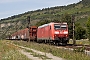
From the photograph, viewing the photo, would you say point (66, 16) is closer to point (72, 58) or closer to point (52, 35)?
point (52, 35)

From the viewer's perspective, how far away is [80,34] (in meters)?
111

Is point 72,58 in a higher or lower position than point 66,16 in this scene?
lower

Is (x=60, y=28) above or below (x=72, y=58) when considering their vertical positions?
above

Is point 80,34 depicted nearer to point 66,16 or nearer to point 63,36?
point 66,16

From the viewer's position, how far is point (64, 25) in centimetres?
4009

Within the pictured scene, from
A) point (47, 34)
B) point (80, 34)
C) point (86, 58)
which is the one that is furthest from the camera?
point (80, 34)

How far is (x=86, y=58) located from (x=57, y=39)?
21614mm

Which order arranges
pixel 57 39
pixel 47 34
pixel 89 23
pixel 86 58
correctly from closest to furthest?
1. pixel 86 58
2. pixel 57 39
3. pixel 47 34
4. pixel 89 23

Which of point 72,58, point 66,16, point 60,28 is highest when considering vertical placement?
point 66,16

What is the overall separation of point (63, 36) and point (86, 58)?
22047mm

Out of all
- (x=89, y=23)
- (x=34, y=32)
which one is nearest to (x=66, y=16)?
(x=89, y=23)

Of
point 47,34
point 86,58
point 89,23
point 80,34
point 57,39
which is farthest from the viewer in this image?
point 80,34

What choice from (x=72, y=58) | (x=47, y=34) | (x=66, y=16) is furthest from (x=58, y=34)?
(x=66, y=16)

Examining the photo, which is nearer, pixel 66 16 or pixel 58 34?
pixel 58 34
